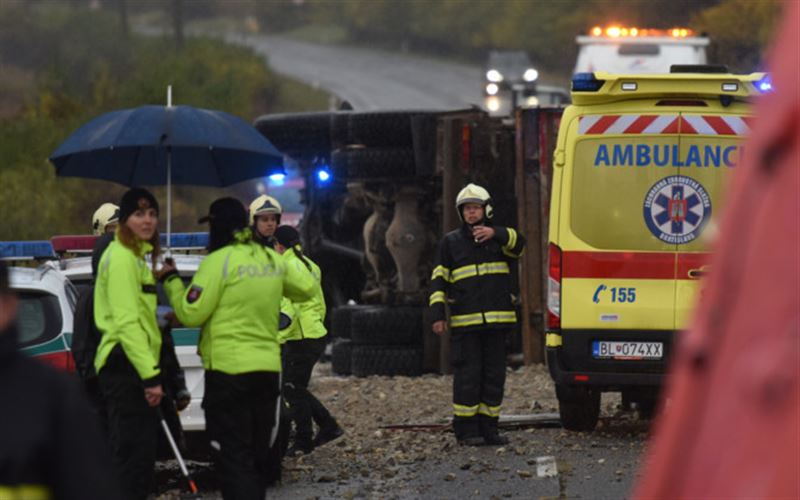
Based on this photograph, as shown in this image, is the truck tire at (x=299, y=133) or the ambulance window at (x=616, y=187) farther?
the truck tire at (x=299, y=133)

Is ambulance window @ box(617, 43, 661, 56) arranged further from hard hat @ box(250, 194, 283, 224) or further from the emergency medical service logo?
hard hat @ box(250, 194, 283, 224)

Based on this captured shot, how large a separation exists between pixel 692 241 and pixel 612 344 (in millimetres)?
791

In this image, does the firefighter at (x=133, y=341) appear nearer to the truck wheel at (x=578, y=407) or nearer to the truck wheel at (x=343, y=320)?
the truck wheel at (x=578, y=407)

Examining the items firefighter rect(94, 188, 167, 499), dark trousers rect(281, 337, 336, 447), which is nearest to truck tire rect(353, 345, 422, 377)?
dark trousers rect(281, 337, 336, 447)

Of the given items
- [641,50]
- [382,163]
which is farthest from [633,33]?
[382,163]

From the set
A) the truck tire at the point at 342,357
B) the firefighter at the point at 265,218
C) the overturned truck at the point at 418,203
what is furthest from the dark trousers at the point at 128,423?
the truck tire at the point at 342,357

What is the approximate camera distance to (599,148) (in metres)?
11.1

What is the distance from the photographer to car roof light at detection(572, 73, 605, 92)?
35.8ft

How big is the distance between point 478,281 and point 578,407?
1106mm

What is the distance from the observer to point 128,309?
7.47 meters

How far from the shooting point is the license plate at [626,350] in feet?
36.5

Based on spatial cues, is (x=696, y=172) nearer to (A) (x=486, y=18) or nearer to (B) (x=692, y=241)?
(B) (x=692, y=241)

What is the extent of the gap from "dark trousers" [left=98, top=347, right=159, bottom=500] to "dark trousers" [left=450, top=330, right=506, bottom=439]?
3.99 m

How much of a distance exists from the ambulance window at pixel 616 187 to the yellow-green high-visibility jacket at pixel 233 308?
12.0 ft
